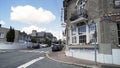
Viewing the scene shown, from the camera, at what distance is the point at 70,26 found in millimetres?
26000

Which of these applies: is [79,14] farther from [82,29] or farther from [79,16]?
[82,29]

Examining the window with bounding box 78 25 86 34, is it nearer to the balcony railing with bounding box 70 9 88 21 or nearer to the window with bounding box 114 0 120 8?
the balcony railing with bounding box 70 9 88 21

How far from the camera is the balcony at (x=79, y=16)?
21.6m

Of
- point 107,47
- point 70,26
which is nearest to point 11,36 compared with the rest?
point 70,26

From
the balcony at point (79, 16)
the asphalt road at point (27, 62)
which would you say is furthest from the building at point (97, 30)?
the asphalt road at point (27, 62)

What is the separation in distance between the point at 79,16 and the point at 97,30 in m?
3.57

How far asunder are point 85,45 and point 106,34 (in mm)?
3118

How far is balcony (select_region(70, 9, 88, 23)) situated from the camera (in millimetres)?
21644

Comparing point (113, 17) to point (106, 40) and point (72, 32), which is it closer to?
point (106, 40)

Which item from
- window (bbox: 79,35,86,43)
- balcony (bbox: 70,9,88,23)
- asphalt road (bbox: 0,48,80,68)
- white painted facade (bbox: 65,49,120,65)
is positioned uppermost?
balcony (bbox: 70,9,88,23)

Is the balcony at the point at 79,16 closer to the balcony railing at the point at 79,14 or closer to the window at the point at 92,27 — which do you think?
the balcony railing at the point at 79,14

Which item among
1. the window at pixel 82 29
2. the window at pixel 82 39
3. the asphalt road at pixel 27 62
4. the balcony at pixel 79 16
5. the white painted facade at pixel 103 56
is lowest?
the asphalt road at pixel 27 62

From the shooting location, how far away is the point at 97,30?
19.7 m

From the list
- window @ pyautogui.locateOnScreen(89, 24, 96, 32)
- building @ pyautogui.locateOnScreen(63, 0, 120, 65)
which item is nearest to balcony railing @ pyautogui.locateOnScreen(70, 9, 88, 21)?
building @ pyautogui.locateOnScreen(63, 0, 120, 65)
